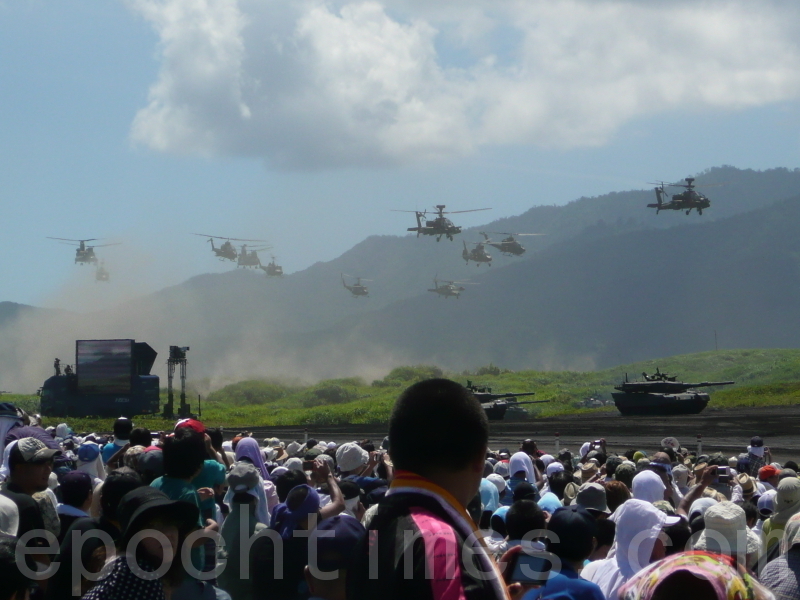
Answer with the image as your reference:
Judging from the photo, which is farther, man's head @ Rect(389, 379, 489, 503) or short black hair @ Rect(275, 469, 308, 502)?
short black hair @ Rect(275, 469, 308, 502)

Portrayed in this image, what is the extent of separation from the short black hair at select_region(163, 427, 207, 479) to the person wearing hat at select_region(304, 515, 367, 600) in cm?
173

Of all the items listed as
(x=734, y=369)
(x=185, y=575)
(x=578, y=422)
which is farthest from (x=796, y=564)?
(x=734, y=369)

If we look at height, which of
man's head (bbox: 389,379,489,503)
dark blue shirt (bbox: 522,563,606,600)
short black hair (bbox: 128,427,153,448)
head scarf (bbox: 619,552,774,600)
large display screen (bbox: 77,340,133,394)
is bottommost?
dark blue shirt (bbox: 522,563,606,600)

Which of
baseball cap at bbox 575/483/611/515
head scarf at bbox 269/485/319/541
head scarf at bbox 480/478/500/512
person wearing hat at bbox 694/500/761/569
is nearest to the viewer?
person wearing hat at bbox 694/500/761/569

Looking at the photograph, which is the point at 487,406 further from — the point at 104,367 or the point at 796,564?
the point at 796,564

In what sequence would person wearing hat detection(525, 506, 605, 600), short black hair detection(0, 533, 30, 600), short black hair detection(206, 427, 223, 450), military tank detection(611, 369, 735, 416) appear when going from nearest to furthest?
short black hair detection(0, 533, 30, 600), person wearing hat detection(525, 506, 605, 600), short black hair detection(206, 427, 223, 450), military tank detection(611, 369, 735, 416)

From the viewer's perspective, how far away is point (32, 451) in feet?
21.1

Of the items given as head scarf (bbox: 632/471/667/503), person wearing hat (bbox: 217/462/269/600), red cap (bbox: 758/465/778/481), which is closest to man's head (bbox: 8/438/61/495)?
person wearing hat (bbox: 217/462/269/600)

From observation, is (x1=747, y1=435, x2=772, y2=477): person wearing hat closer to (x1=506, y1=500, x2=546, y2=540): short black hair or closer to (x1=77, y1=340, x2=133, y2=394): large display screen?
(x1=506, y1=500, x2=546, y2=540): short black hair

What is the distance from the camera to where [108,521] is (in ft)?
19.5

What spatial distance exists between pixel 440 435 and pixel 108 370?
52.8 meters

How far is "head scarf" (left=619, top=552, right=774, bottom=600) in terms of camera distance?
301 centimetres

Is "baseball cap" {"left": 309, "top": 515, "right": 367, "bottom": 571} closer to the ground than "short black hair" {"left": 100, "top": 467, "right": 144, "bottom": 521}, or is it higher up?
closer to the ground

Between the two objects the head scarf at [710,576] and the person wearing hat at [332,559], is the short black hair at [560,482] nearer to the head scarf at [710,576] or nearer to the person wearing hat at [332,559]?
the person wearing hat at [332,559]
